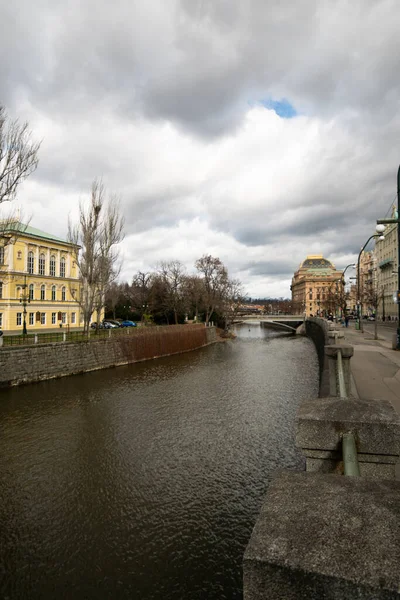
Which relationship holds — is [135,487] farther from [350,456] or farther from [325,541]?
[325,541]

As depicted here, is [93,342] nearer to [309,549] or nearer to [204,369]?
[204,369]

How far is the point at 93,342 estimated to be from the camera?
27484 millimetres

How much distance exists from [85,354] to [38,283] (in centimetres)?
2206

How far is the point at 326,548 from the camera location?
4.22 feet

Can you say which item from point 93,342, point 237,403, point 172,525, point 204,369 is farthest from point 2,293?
point 172,525

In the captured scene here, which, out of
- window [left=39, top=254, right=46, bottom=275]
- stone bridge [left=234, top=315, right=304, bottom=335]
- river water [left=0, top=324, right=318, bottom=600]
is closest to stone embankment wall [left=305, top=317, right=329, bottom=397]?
river water [left=0, top=324, right=318, bottom=600]

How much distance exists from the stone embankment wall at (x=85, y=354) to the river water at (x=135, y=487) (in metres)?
2.49

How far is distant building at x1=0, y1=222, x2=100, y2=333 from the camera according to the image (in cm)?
4059

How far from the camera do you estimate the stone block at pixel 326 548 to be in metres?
1.17

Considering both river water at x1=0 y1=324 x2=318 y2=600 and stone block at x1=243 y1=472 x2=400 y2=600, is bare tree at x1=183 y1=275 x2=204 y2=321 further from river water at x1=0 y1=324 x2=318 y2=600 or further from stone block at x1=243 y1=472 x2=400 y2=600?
stone block at x1=243 y1=472 x2=400 y2=600

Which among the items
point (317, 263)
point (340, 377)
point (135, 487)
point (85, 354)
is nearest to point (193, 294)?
point (85, 354)

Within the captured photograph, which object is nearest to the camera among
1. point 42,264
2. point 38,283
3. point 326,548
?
point 326,548

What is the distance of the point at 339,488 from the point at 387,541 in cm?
40

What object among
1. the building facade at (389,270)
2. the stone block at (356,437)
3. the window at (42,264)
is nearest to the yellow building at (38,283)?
the window at (42,264)
